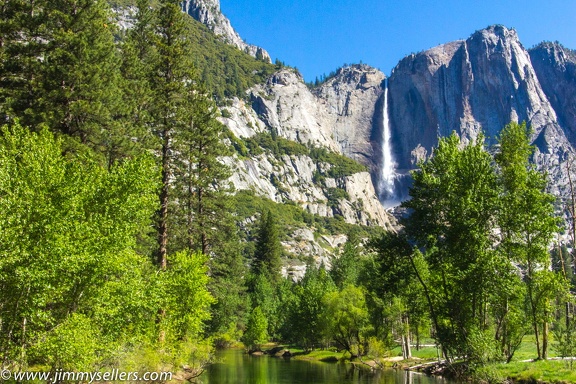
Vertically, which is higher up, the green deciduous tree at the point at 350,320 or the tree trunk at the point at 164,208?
the tree trunk at the point at 164,208

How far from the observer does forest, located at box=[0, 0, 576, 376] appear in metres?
16.4

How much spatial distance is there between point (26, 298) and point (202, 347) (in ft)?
59.7

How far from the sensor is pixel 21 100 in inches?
1089

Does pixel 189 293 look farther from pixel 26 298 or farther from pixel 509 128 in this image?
pixel 509 128

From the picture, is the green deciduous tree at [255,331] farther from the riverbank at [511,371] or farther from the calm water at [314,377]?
the riverbank at [511,371]

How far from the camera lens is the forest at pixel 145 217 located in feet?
53.9

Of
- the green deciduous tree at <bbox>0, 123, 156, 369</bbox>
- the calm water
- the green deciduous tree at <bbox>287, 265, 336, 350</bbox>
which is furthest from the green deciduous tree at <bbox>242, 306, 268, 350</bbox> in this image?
the green deciduous tree at <bbox>0, 123, 156, 369</bbox>

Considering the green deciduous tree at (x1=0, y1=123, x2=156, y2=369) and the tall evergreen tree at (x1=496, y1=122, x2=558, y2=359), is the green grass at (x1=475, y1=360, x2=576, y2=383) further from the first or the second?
the green deciduous tree at (x1=0, y1=123, x2=156, y2=369)

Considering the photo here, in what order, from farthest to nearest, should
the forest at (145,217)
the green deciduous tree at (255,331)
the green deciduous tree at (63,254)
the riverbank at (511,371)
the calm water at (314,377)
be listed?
the green deciduous tree at (255,331)
the calm water at (314,377)
the riverbank at (511,371)
the forest at (145,217)
the green deciduous tree at (63,254)

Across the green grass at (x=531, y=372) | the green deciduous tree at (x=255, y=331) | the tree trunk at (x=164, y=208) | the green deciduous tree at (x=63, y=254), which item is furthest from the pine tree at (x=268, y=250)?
the green deciduous tree at (x=63, y=254)

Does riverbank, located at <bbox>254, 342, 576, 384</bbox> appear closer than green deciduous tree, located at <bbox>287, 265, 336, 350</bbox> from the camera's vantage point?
Yes

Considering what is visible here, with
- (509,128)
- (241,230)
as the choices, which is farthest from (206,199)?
(241,230)

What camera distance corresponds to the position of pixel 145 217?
21.1 m

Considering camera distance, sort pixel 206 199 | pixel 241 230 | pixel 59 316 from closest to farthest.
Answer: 1. pixel 59 316
2. pixel 206 199
3. pixel 241 230
